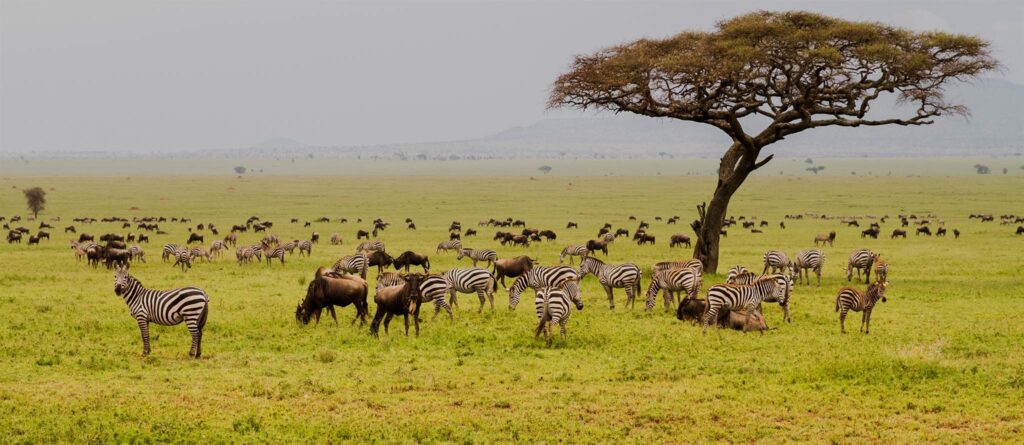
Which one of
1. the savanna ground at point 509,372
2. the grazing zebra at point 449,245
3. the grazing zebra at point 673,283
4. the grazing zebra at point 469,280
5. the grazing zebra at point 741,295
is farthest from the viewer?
the grazing zebra at point 449,245

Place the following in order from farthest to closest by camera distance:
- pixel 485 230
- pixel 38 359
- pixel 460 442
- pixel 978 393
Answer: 1. pixel 485 230
2. pixel 38 359
3. pixel 978 393
4. pixel 460 442

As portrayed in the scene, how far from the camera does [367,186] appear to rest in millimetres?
132625

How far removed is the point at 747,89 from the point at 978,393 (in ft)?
62.5

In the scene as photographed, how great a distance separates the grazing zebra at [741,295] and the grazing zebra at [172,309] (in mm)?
10066

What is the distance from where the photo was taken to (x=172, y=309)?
17453 mm

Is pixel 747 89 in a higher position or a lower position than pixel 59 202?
higher

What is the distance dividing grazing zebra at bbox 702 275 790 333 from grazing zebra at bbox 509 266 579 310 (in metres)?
4.27

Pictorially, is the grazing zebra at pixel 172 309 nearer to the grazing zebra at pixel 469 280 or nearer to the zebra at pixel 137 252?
the grazing zebra at pixel 469 280

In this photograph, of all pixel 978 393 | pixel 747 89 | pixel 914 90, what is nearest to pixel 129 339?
pixel 978 393

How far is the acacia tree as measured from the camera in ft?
100

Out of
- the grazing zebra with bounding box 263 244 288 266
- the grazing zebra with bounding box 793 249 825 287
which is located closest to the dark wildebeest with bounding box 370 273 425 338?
the grazing zebra with bounding box 793 249 825 287

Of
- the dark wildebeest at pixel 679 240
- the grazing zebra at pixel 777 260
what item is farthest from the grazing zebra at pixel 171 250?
the dark wildebeest at pixel 679 240

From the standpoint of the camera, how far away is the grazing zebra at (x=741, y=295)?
1977 cm

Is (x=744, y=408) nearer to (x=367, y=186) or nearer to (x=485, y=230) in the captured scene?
(x=485, y=230)
